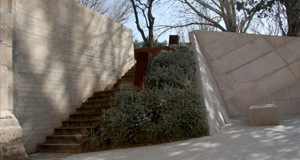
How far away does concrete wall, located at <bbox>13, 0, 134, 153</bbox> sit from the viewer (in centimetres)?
479

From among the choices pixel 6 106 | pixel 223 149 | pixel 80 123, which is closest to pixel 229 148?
pixel 223 149

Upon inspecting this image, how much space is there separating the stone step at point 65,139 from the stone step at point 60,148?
19 centimetres

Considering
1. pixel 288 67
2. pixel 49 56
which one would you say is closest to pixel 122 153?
pixel 49 56

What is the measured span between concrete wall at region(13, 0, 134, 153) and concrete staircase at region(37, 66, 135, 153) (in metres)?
0.19

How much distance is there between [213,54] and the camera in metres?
7.68

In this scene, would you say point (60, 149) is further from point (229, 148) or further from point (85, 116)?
point (229, 148)

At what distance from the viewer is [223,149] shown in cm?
335

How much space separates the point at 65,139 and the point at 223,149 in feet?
10.6

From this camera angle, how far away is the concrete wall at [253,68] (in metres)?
7.11

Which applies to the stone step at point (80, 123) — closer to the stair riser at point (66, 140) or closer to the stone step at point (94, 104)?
the stair riser at point (66, 140)

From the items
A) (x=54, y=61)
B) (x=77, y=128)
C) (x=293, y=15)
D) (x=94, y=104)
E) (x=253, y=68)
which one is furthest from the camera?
(x=293, y=15)

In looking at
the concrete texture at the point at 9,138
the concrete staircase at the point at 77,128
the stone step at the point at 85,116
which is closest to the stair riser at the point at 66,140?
the concrete staircase at the point at 77,128

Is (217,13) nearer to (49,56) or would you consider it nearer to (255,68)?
(255,68)

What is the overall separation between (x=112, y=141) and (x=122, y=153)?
578 mm
